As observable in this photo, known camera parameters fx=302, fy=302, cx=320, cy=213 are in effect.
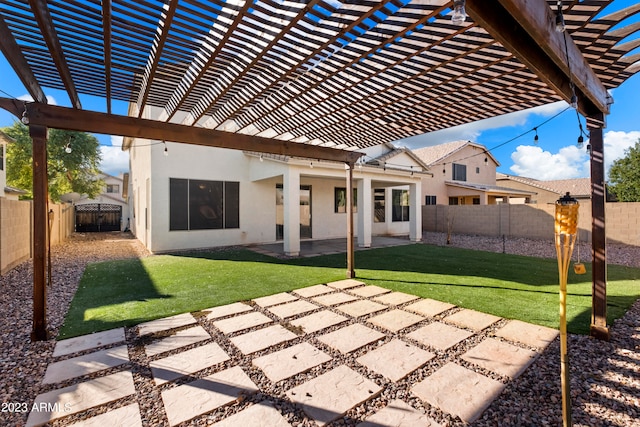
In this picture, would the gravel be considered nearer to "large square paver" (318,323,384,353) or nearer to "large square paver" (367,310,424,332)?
"large square paver" (318,323,384,353)

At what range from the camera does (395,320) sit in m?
3.85

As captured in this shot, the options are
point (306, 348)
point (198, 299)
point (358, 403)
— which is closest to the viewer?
point (358, 403)

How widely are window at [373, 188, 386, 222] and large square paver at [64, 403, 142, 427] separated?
41.8 ft

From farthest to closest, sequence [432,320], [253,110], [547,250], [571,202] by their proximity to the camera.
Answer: [547,250], [253,110], [432,320], [571,202]

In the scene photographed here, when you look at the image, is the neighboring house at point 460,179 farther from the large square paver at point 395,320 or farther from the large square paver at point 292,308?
the large square paver at point 292,308

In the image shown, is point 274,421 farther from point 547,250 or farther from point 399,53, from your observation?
point 547,250

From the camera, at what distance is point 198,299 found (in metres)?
4.71

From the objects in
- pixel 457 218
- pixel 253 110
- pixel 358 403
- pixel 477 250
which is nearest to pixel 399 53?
pixel 253 110

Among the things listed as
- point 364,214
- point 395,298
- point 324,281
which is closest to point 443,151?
point 364,214

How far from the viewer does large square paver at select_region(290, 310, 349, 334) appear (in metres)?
3.61

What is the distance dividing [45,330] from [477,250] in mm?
10502

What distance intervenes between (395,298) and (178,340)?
3.12 meters

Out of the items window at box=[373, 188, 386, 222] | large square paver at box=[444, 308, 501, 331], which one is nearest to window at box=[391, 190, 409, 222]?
window at box=[373, 188, 386, 222]

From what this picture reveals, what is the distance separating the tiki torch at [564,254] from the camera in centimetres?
183
